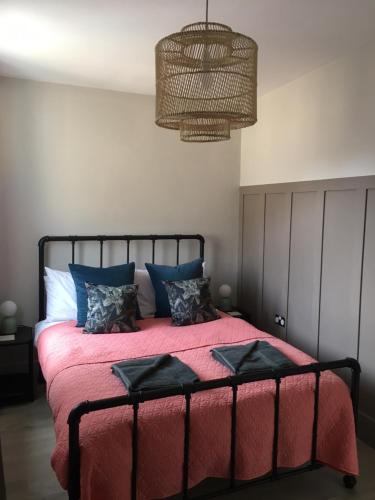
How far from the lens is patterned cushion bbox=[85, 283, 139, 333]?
115 inches

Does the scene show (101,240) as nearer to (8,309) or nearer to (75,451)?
(8,309)

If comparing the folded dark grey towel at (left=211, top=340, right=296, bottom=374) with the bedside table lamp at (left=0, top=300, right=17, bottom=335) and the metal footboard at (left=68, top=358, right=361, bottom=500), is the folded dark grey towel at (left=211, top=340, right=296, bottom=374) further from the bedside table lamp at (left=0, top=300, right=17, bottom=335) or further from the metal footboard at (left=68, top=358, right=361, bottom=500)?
the bedside table lamp at (left=0, top=300, right=17, bottom=335)

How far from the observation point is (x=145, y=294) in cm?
346

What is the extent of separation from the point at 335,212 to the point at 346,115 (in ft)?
2.10

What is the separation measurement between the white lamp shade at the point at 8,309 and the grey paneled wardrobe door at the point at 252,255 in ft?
6.70

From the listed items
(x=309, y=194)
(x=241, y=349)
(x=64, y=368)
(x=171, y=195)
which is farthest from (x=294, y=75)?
(x=64, y=368)

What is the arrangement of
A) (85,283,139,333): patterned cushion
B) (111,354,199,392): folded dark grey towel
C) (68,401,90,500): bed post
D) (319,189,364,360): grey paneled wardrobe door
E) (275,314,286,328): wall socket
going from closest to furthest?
(68,401,90,500): bed post → (111,354,199,392): folded dark grey towel → (319,189,364,360): grey paneled wardrobe door → (85,283,139,333): patterned cushion → (275,314,286,328): wall socket

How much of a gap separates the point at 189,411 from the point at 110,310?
1.27 m

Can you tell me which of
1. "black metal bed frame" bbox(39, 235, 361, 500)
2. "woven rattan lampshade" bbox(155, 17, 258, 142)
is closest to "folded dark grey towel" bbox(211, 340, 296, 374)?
"black metal bed frame" bbox(39, 235, 361, 500)

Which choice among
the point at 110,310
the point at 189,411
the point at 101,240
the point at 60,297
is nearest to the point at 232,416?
the point at 189,411

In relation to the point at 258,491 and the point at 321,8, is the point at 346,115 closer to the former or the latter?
the point at 321,8

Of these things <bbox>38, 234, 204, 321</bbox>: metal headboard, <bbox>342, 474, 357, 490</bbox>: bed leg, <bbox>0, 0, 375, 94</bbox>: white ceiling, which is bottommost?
A: <bbox>342, 474, 357, 490</bbox>: bed leg

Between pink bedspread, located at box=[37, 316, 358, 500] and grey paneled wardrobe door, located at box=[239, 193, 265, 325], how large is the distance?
4.43ft

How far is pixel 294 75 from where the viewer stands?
10.5ft
